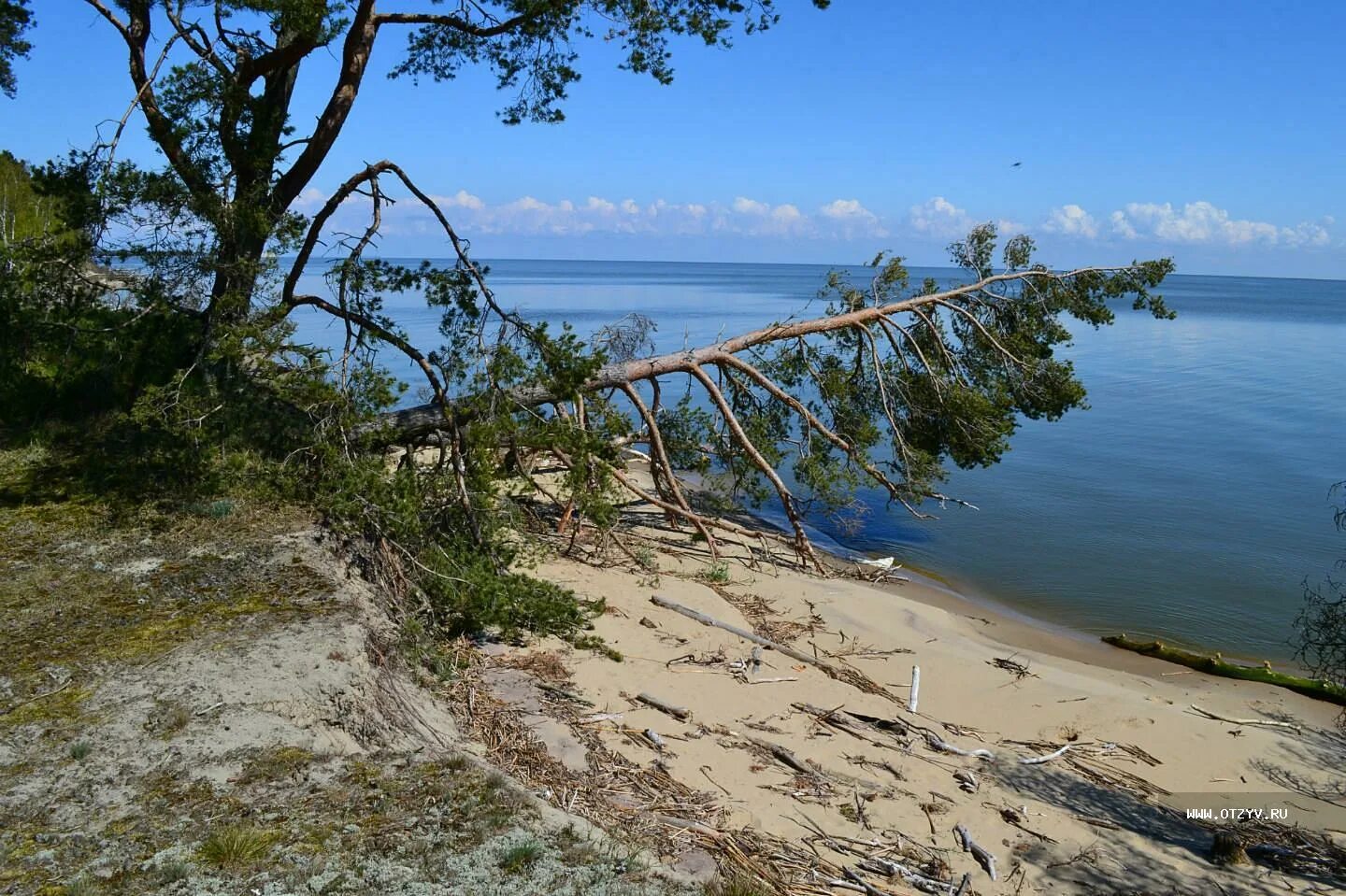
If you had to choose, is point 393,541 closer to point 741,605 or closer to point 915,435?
point 741,605

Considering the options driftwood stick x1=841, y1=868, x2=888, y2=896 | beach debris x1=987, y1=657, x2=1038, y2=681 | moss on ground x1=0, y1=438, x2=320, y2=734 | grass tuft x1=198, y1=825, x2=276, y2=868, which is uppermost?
moss on ground x1=0, y1=438, x2=320, y2=734

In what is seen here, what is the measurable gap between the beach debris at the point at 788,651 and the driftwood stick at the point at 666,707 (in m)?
2.04

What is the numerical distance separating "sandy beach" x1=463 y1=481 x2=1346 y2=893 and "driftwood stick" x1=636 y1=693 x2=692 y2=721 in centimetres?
2

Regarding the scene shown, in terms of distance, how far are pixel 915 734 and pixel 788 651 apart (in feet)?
5.65

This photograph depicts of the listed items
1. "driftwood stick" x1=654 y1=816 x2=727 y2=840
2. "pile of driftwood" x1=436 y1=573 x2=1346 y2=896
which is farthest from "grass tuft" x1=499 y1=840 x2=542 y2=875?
"driftwood stick" x1=654 y1=816 x2=727 y2=840

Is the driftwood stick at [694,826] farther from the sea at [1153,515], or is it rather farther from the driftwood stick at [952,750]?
the sea at [1153,515]

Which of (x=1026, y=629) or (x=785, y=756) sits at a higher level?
(x=785, y=756)

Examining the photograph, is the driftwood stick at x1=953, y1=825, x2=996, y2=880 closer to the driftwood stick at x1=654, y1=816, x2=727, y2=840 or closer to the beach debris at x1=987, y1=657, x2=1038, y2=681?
the driftwood stick at x1=654, y1=816, x2=727, y2=840

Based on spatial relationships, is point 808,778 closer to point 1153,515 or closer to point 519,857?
point 519,857

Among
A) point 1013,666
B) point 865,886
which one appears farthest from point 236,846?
point 1013,666

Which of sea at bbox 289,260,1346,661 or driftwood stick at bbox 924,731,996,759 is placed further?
sea at bbox 289,260,1346,661

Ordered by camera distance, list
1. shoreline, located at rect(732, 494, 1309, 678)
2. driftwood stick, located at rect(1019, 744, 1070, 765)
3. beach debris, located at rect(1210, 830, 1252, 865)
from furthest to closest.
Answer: shoreline, located at rect(732, 494, 1309, 678) → driftwood stick, located at rect(1019, 744, 1070, 765) → beach debris, located at rect(1210, 830, 1252, 865)

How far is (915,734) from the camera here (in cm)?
800

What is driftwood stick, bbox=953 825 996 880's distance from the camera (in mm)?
6012
